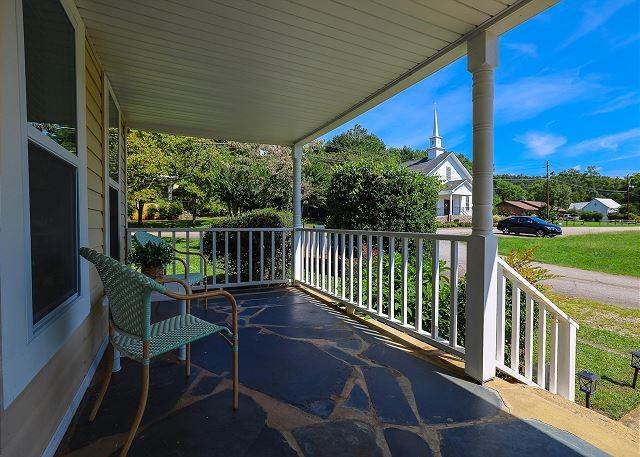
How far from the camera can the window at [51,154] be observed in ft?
4.79

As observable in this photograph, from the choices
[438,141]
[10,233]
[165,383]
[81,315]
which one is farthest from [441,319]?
[438,141]

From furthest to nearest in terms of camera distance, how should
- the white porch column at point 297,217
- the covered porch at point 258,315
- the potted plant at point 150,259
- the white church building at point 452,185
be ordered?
the white church building at point 452,185, the white porch column at point 297,217, the potted plant at point 150,259, the covered porch at point 258,315

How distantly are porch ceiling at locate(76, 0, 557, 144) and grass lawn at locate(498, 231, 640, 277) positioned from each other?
10.1 m

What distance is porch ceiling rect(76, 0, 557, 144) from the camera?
6.86 ft

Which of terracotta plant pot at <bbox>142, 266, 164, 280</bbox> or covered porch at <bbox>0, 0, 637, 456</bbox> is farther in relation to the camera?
terracotta plant pot at <bbox>142, 266, 164, 280</bbox>

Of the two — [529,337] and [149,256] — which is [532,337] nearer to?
[529,337]

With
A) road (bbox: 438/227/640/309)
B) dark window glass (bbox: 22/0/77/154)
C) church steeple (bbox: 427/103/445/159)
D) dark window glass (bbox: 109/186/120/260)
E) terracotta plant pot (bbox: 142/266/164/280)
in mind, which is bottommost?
road (bbox: 438/227/640/309)

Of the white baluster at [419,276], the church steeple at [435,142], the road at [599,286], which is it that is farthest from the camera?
the church steeple at [435,142]

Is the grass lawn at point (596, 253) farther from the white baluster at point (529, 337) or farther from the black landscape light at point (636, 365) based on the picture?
the white baluster at point (529, 337)

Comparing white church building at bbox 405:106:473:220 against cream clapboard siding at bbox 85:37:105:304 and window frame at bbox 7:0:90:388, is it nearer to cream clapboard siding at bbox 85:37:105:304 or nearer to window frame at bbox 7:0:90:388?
cream clapboard siding at bbox 85:37:105:304

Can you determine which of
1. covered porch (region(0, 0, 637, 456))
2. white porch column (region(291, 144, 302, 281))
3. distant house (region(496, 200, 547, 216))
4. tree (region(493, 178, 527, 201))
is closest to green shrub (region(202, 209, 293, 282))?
white porch column (region(291, 144, 302, 281))

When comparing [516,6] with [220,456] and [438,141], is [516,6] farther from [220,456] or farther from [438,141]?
[438,141]

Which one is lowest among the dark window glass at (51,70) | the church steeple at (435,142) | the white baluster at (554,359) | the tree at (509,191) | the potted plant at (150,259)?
the white baluster at (554,359)

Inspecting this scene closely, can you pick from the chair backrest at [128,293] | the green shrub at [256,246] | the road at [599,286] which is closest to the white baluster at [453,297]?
the chair backrest at [128,293]
